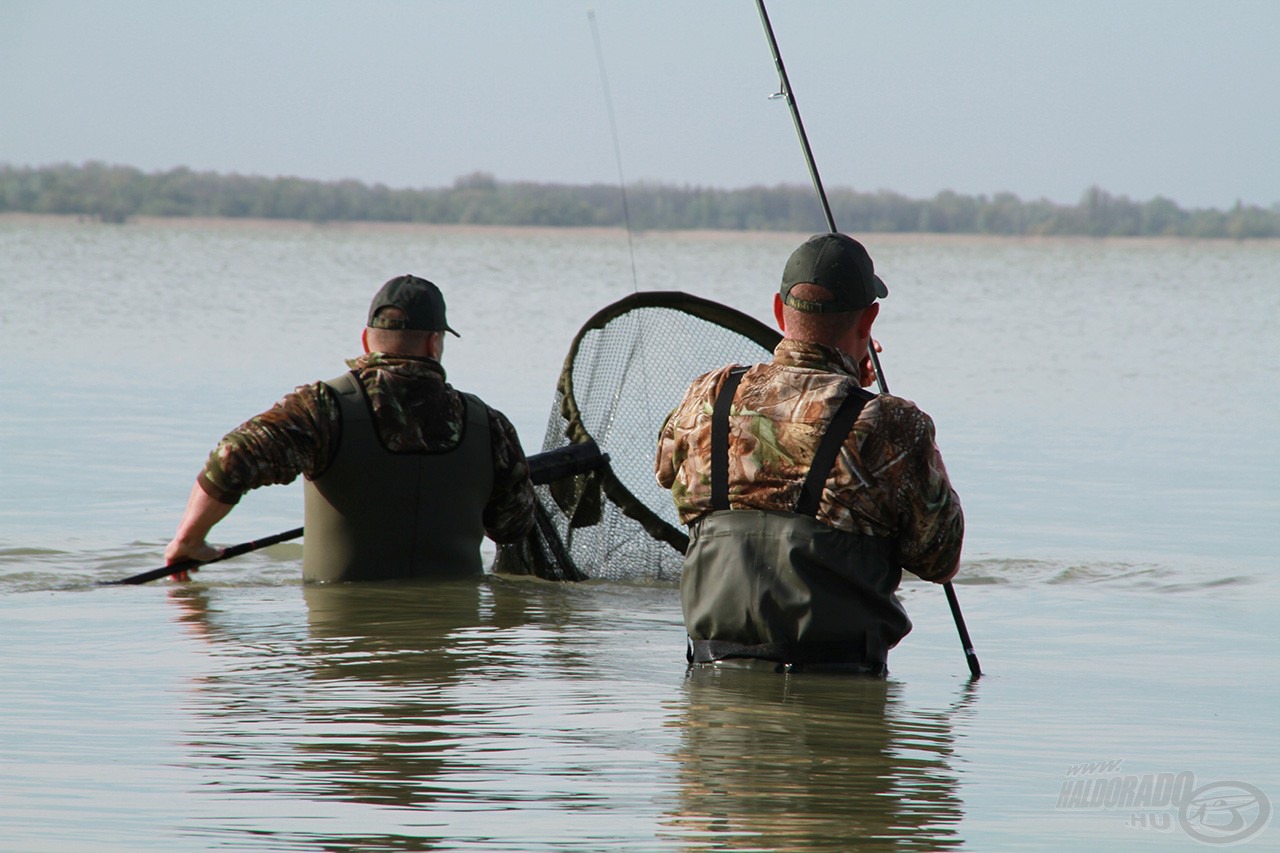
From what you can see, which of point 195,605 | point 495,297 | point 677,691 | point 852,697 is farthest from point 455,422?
point 495,297

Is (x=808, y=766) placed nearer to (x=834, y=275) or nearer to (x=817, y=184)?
(x=834, y=275)

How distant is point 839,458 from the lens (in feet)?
14.3

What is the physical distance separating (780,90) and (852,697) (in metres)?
2.57

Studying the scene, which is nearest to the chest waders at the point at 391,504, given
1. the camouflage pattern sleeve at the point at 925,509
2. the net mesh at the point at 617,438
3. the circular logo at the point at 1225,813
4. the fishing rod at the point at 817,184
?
the net mesh at the point at 617,438

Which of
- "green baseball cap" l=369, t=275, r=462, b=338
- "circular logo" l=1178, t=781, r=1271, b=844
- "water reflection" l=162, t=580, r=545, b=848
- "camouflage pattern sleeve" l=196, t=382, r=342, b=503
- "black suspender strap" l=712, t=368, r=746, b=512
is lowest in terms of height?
"circular logo" l=1178, t=781, r=1271, b=844

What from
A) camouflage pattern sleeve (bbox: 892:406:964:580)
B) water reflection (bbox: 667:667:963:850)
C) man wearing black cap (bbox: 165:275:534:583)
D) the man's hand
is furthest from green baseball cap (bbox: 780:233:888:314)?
the man's hand

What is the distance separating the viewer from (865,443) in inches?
171

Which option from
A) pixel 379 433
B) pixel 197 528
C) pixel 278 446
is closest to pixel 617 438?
pixel 379 433

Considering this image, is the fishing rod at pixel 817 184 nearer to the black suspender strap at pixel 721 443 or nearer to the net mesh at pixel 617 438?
the black suspender strap at pixel 721 443

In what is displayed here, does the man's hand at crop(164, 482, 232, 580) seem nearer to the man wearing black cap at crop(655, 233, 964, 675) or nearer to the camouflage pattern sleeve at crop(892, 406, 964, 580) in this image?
the man wearing black cap at crop(655, 233, 964, 675)

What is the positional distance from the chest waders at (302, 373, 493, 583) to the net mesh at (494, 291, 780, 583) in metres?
0.80

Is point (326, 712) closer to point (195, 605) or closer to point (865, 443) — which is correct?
point (865, 443)

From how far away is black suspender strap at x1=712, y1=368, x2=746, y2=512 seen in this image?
177 inches

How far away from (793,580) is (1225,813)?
1.28 m
